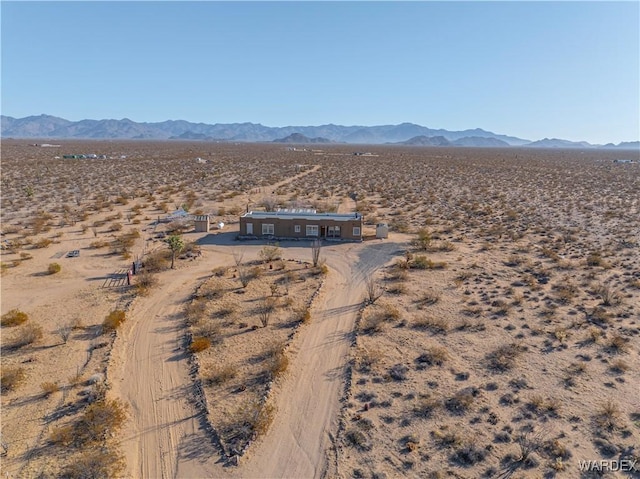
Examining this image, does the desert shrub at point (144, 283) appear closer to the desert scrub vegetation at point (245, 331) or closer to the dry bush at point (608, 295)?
the desert scrub vegetation at point (245, 331)

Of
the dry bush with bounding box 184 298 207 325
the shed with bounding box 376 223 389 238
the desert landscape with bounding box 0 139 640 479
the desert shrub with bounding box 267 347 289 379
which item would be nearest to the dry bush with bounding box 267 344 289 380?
the desert shrub with bounding box 267 347 289 379

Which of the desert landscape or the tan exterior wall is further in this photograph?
the tan exterior wall

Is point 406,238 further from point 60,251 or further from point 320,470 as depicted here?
point 60,251

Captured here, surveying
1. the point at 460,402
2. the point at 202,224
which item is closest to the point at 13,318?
the point at 202,224

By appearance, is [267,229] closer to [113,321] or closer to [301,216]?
[301,216]

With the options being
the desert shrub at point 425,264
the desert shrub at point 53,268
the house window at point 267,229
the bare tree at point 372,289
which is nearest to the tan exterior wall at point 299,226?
the house window at point 267,229

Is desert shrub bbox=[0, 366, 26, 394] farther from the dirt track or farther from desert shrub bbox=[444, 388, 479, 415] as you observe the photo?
desert shrub bbox=[444, 388, 479, 415]
